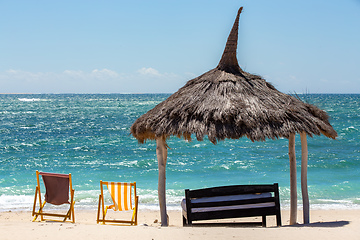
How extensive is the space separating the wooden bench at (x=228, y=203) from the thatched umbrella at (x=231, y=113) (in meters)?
0.58

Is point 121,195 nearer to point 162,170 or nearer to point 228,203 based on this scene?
point 162,170

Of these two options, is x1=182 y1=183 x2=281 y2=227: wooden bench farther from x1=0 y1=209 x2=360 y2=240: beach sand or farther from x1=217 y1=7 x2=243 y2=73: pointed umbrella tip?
x1=217 y1=7 x2=243 y2=73: pointed umbrella tip

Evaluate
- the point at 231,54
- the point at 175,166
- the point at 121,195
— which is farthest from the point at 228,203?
the point at 175,166

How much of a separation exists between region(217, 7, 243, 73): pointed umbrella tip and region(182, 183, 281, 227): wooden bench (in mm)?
1692

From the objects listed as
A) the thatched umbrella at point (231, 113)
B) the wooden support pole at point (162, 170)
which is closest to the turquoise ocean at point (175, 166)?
the thatched umbrella at point (231, 113)

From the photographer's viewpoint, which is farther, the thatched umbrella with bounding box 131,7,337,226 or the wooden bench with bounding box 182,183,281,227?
the wooden bench with bounding box 182,183,281,227

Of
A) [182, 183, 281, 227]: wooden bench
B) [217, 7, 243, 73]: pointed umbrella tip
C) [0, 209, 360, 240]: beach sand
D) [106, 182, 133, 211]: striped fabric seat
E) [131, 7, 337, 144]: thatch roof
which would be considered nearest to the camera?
[0, 209, 360, 240]: beach sand

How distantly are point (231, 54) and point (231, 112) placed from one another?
1151 millimetres

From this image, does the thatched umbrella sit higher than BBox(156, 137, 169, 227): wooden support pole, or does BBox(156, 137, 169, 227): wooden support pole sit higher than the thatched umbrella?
the thatched umbrella

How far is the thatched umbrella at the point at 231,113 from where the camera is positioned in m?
4.77

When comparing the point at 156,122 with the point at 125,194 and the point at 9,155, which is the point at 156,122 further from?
the point at 9,155

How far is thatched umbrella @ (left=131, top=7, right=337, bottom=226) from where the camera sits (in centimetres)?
477

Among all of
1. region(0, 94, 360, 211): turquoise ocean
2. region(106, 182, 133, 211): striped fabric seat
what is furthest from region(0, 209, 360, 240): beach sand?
region(0, 94, 360, 211): turquoise ocean

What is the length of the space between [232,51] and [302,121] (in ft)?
4.85
